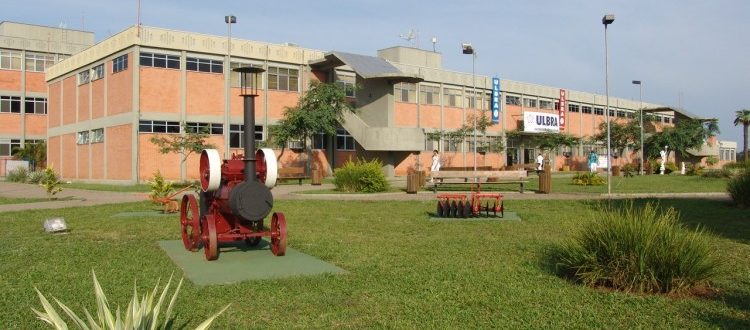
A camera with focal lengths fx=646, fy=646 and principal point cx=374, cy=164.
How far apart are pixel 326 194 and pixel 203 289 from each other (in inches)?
623

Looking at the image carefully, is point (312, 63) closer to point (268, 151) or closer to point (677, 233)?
point (268, 151)

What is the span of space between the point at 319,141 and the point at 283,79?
4701 millimetres

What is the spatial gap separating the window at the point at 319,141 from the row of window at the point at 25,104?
26.0 metres

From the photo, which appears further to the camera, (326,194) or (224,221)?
(326,194)

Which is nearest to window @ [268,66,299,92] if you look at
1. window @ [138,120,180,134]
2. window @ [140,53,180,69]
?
window @ [140,53,180,69]

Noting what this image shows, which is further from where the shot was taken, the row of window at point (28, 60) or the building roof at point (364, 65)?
the row of window at point (28, 60)

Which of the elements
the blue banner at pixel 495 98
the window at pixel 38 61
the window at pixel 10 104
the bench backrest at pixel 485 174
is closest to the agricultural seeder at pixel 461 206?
the bench backrest at pixel 485 174

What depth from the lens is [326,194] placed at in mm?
22609

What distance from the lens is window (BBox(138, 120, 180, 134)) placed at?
116 ft

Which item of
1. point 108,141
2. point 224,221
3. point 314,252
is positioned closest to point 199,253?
point 224,221

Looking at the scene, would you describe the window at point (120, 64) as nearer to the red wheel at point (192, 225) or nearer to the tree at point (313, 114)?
the tree at point (313, 114)

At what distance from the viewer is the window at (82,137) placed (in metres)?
42.2

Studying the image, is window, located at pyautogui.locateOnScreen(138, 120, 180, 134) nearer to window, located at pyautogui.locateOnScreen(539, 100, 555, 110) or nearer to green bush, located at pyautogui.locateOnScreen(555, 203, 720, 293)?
green bush, located at pyautogui.locateOnScreen(555, 203, 720, 293)

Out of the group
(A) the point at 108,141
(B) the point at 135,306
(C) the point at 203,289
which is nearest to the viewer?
(B) the point at 135,306
